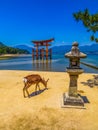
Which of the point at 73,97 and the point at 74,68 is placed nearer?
the point at 74,68

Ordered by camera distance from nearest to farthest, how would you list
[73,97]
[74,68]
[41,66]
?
[74,68], [73,97], [41,66]

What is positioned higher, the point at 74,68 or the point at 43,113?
the point at 74,68

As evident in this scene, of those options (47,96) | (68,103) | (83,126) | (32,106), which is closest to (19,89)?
(47,96)

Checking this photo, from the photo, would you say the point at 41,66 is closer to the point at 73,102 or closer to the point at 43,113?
the point at 73,102

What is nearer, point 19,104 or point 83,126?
point 83,126

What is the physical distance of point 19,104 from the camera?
7.50m

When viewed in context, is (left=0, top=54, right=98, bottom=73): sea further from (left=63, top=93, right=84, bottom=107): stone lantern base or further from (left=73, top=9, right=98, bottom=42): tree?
(left=63, top=93, right=84, bottom=107): stone lantern base

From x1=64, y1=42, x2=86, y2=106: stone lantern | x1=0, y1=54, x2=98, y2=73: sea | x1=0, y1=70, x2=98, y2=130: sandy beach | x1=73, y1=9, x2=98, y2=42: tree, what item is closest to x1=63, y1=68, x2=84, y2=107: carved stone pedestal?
x1=64, y1=42, x2=86, y2=106: stone lantern

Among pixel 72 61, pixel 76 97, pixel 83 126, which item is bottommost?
pixel 83 126

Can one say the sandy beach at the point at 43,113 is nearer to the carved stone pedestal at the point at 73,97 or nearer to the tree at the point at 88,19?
the carved stone pedestal at the point at 73,97

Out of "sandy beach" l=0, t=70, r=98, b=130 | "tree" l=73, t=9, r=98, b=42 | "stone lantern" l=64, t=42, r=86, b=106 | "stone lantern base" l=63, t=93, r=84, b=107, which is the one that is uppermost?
"tree" l=73, t=9, r=98, b=42

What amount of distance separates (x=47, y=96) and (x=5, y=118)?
9.87 feet

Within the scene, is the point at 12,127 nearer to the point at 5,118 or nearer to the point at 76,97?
the point at 5,118

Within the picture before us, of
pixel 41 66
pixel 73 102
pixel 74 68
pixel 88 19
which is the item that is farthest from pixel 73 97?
pixel 41 66
